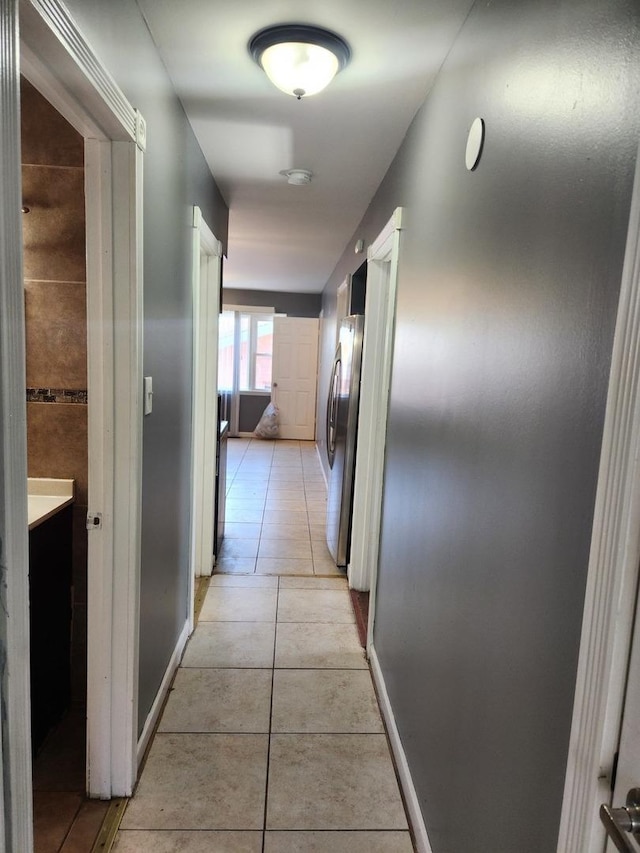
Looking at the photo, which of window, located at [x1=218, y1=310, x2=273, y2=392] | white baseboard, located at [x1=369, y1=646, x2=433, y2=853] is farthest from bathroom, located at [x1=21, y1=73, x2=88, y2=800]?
window, located at [x1=218, y1=310, x2=273, y2=392]

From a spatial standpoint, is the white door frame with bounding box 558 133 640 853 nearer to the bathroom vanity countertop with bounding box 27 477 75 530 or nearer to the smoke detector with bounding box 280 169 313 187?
the bathroom vanity countertop with bounding box 27 477 75 530

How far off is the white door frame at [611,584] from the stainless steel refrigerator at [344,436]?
2536 millimetres

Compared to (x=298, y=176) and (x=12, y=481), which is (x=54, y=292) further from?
(x=298, y=176)

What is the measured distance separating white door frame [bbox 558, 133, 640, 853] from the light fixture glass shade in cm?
129

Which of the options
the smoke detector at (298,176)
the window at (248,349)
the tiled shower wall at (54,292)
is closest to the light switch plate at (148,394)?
the tiled shower wall at (54,292)

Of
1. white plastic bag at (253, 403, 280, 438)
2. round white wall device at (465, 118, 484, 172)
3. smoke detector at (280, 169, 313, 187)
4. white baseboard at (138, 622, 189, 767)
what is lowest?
white baseboard at (138, 622, 189, 767)

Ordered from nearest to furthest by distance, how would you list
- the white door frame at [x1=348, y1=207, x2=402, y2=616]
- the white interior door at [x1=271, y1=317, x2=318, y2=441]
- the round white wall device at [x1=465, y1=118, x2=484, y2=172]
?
1. the round white wall device at [x1=465, y1=118, x2=484, y2=172]
2. the white door frame at [x1=348, y1=207, x2=402, y2=616]
3. the white interior door at [x1=271, y1=317, x2=318, y2=441]

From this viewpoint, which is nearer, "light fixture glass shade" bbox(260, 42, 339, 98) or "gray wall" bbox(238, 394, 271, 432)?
"light fixture glass shade" bbox(260, 42, 339, 98)

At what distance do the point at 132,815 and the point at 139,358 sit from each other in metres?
1.40

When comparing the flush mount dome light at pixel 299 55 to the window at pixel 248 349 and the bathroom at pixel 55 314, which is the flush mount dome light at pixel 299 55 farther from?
the window at pixel 248 349

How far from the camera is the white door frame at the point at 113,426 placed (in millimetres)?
1482

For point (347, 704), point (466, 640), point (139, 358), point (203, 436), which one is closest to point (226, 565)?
point (203, 436)

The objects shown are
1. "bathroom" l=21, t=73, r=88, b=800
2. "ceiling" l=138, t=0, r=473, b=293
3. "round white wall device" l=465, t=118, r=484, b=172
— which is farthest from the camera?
"bathroom" l=21, t=73, r=88, b=800

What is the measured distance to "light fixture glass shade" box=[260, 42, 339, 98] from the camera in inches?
63.0
